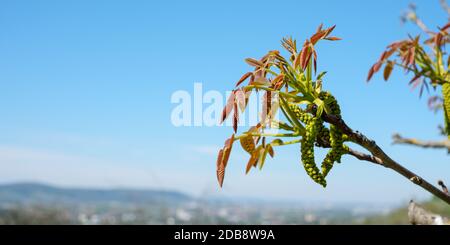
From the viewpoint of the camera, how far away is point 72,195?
539 feet

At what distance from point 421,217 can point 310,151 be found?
106cm

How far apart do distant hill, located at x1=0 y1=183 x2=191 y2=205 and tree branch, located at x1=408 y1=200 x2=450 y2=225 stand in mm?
156762

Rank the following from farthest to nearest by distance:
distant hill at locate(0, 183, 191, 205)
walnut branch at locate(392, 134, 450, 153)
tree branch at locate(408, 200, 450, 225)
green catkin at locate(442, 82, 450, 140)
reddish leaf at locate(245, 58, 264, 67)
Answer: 1. distant hill at locate(0, 183, 191, 205)
2. walnut branch at locate(392, 134, 450, 153)
3. tree branch at locate(408, 200, 450, 225)
4. green catkin at locate(442, 82, 450, 140)
5. reddish leaf at locate(245, 58, 264, 67)

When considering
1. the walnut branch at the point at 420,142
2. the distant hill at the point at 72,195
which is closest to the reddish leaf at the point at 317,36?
the walnut branch at the point at 420,142

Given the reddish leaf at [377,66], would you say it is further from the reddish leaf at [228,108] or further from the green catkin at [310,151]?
the reddish leaf at [228,108]

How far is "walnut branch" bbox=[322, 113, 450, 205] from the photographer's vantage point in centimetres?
136

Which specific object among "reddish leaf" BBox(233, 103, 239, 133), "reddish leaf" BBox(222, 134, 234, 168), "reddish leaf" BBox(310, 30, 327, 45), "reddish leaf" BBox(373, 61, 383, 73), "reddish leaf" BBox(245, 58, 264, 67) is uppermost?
"reddish leaf" BBox(310, 30, 327, 45)

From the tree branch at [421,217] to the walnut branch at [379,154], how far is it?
1.99 ft

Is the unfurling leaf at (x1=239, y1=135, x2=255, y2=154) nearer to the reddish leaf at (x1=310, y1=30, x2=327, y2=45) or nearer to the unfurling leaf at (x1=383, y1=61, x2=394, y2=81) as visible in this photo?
the reddish leaf at (x1=310, y1=30, x2=327, y2=45)

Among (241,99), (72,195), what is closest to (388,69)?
(241,99)

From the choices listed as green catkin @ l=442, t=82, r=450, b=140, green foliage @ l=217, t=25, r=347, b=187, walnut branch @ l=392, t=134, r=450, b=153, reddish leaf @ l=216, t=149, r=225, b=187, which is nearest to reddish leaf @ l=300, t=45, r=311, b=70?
green foliage @ l=217, t=25, r=347, b=187

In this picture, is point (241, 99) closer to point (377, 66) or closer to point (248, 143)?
point (248, 143)
